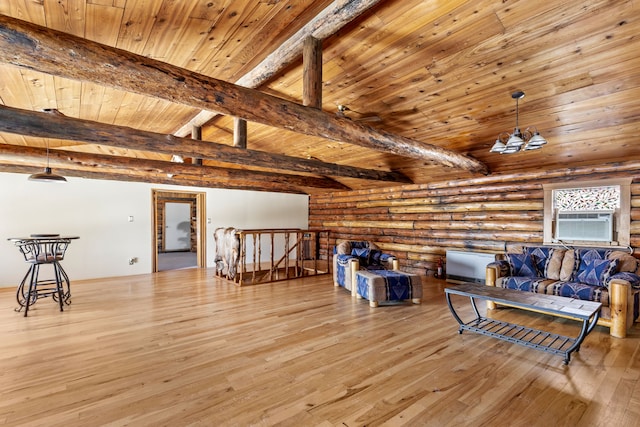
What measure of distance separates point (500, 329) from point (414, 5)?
11.3 ft

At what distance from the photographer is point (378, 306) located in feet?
14.4

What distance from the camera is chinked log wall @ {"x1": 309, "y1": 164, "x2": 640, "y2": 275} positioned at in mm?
5250

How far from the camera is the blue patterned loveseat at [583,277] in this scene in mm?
3377

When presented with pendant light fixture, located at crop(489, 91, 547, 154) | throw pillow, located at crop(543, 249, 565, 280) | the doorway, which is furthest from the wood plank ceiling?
the doorway

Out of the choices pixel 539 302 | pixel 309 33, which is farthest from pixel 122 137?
pixel 539 302

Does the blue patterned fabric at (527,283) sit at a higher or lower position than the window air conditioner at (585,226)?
lower

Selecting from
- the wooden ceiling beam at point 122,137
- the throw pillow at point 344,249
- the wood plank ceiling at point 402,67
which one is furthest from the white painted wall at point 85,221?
the throw pillow at point 344,249

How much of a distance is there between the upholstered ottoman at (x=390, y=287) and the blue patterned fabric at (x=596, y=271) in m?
2.13

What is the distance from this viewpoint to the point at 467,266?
5859 millimetres

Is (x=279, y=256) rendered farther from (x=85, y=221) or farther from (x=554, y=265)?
(x=554, y=265)

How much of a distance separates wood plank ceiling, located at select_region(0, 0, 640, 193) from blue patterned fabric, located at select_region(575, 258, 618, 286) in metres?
1.60

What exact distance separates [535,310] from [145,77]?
4.03 m

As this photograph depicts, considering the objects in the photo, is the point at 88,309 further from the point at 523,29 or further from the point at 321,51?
the point at 523,29

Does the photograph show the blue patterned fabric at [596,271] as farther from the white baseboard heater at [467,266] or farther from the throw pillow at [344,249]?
the throw pillow at [344,249]
